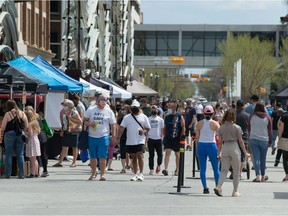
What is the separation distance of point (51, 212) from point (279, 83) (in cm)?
9243

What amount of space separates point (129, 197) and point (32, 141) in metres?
5.12

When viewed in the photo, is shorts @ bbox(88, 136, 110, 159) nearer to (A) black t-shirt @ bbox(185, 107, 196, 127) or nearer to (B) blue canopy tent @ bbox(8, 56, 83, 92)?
(B) blue canopy tent @ bbox(8, 56, 83, 92)

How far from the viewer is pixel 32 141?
2098cm

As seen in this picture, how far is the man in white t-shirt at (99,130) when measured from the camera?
20.2m

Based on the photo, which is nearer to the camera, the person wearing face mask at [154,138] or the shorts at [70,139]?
the person wearing face mask at [154,138]

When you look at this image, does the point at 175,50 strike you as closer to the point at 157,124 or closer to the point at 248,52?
the point at 248,52

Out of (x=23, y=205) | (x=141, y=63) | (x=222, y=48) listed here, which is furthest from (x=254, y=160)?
(x=141, y=63)

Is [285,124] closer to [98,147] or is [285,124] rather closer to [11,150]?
[98,147]

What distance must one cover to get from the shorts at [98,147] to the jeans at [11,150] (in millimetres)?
1582

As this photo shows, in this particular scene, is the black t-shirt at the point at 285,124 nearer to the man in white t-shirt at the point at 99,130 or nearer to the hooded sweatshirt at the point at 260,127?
the hooded sweatshirt at the point at 260,127

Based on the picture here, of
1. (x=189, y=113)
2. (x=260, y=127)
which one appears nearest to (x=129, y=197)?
(x=260, y=127)

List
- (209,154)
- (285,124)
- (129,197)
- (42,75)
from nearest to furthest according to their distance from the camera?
(129,197), (209,154), (285,124), (42,75)

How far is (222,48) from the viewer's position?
357 ft

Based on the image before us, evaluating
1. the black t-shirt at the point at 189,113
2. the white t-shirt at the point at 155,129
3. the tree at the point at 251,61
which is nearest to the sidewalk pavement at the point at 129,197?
the white t-shirt at the point at 155,129
